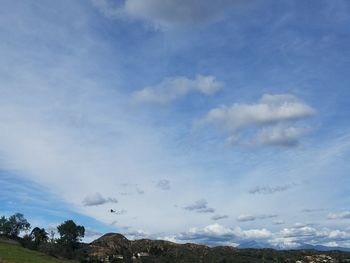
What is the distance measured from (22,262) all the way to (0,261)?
28.8 ft

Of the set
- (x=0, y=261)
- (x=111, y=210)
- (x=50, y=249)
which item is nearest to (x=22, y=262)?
(x=0, y=261)

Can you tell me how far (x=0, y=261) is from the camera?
339ft

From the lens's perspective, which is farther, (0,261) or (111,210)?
(0,261)

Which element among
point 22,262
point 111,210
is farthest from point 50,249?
point 111,210

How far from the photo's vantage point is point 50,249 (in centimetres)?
19350

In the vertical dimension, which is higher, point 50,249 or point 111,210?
point 50,249

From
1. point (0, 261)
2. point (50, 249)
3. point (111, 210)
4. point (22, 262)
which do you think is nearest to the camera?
point (111, 210)

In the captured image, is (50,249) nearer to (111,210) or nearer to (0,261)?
(0,261)

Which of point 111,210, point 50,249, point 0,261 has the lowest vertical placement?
point 0,261

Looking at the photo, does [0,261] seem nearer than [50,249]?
Yes

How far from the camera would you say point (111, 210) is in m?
84.0

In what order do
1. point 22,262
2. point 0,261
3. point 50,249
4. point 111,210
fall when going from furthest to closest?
point 50,249 → point 22,262 → point 0,261 → point 111,210

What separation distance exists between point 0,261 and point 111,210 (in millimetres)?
40484

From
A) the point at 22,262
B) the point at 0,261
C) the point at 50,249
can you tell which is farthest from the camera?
the point at 50,249
